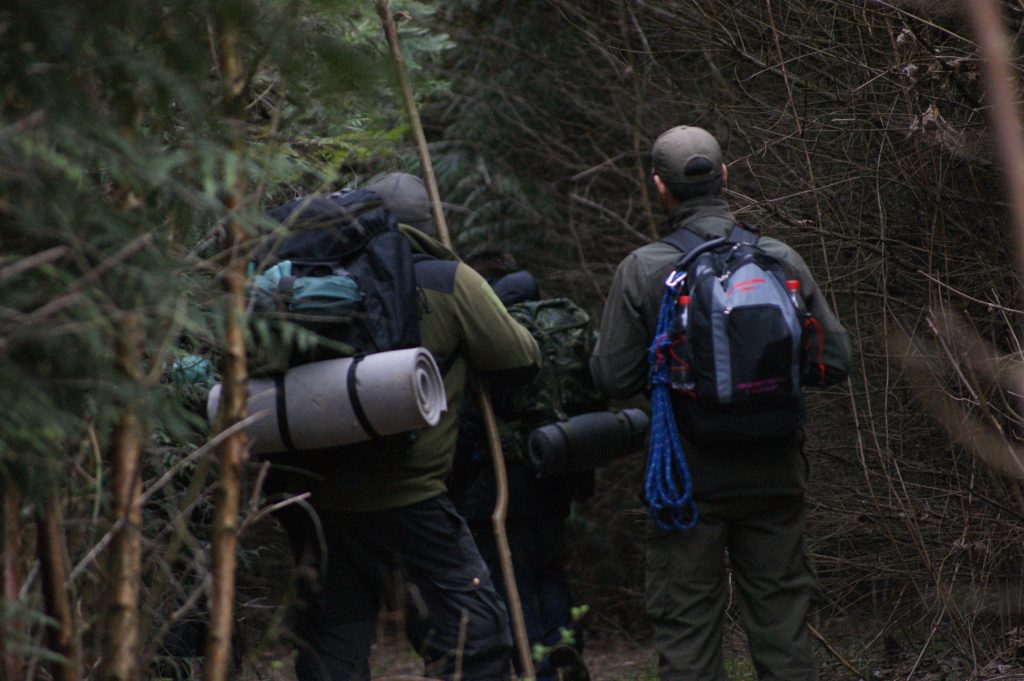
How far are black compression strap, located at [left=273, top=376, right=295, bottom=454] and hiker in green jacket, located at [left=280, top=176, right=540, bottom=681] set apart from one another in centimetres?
28

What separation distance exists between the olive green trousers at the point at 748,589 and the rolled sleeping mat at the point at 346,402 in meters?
1.02

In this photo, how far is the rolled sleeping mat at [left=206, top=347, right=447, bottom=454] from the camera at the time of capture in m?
3.82

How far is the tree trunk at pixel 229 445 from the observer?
255cm

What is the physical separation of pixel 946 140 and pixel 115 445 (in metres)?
3.40

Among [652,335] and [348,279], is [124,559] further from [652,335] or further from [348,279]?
[652,335]

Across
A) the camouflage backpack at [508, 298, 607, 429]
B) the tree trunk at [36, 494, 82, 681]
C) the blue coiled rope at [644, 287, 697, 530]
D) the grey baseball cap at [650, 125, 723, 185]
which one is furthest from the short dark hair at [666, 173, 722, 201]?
the tree trunk at [36, 494, 82, 681]

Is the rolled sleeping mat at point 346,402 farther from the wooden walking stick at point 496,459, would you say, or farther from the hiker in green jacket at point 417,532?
the wooden walking stick at point 496,459

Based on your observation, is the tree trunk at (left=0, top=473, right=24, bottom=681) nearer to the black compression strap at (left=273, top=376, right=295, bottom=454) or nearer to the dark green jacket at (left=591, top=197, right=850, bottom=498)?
the black compression strap at (left=273, top=376, right=295, bottom=454)

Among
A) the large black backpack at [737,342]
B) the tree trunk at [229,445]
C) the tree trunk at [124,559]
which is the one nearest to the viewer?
the tree trunk at [124,559]

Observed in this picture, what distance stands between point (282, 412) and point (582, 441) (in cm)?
216

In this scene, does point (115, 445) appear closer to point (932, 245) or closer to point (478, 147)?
point (932, 245)

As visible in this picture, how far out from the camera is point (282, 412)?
3.89 m

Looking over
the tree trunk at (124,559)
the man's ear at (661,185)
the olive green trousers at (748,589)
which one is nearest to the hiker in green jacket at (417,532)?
the olive green trousers at (748,589)

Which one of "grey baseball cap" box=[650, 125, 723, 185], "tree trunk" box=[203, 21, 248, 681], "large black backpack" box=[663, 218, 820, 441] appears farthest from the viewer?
"grey baseball cap" box=[650, 125, 723, 185]
